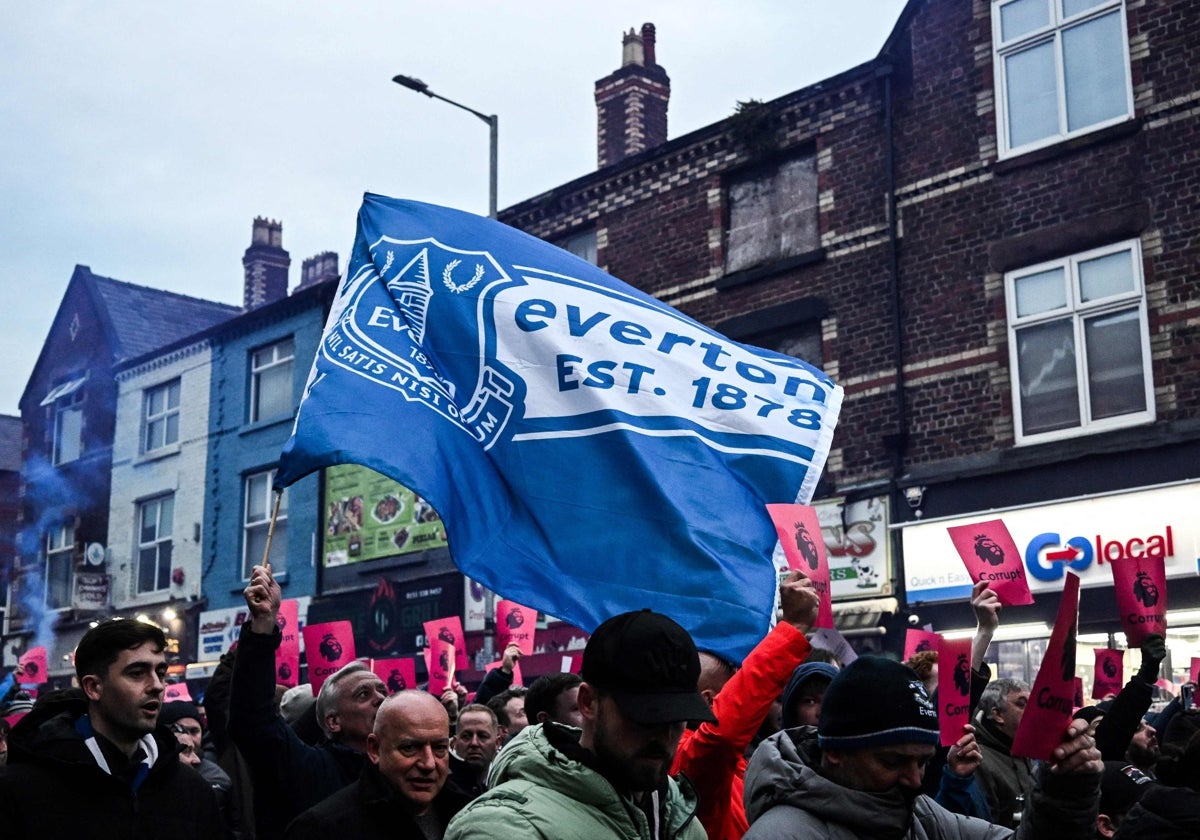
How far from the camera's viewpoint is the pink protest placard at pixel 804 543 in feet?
18.3

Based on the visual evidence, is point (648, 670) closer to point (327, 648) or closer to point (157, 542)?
point (327, 648)

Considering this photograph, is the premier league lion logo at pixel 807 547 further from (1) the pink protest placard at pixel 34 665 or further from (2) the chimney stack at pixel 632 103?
(2) the chimney stack at pixel 632 103

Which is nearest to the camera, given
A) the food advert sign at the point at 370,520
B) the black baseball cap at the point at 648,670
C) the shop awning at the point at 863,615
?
the black baseball cap at the point at 648,670

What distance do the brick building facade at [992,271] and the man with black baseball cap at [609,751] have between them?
502 inches

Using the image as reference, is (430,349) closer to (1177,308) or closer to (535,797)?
(535,797)

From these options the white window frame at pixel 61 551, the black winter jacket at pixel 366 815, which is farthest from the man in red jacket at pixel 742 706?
the white window frame at pixel 61 551

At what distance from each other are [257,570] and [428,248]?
2.65m

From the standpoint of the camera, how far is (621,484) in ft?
21.4

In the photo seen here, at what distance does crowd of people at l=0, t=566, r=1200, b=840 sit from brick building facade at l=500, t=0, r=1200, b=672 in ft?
26.9

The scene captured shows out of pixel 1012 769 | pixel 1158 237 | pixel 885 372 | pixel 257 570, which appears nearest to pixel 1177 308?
pixel 1158 237

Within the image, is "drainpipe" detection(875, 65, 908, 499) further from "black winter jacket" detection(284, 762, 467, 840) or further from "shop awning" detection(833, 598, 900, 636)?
"black winter jacket" detection(284, 762, 467, 840)

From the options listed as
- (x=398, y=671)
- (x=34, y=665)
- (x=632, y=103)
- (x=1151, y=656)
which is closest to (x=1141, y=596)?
(x=1151, y=656)

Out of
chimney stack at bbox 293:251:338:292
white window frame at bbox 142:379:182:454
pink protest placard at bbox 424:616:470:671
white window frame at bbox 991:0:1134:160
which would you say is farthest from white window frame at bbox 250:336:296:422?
pink protest placard at bbox 424:616:470:671

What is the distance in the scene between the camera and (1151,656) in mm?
5648
